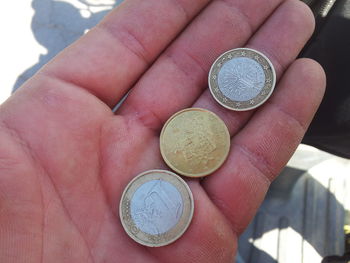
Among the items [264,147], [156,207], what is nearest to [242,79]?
[264,147]

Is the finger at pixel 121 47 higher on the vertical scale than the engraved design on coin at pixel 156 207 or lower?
higher

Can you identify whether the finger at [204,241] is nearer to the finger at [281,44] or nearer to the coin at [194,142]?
the coin at [194,142]

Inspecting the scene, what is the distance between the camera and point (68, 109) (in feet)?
5.34

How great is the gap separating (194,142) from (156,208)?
351 millimetres

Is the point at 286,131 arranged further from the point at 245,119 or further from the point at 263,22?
the point at 263,22

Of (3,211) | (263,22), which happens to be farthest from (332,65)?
(3,211)

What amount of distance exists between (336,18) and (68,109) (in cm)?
142

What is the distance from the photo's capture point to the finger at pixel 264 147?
5.41 feet

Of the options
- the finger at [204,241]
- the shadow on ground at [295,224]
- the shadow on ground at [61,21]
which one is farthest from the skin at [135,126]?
the shadow on ground at [61,21]

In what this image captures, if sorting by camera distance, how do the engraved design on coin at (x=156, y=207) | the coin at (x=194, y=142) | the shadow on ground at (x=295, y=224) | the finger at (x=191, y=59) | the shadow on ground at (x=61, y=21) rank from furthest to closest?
the shadow on ground at (x=61, y=21), the shadow on ground at (x=295, y=224), the finger at (x=191, y=59), the coin at (x=194, y=142), the engraved design on coin at (x=156, y=207)

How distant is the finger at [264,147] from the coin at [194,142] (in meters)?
0.06

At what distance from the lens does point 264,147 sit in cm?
168

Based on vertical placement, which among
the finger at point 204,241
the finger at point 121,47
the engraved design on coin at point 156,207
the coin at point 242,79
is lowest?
the finger at point 204,241

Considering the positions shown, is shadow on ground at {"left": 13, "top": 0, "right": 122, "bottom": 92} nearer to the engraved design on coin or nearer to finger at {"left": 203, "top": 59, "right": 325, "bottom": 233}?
the engraved design on coin
